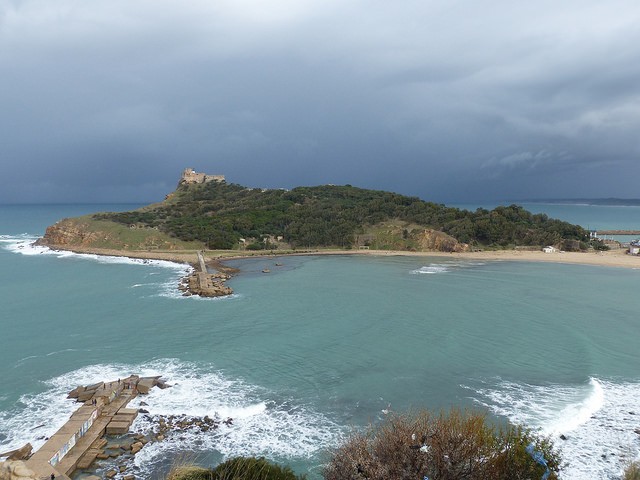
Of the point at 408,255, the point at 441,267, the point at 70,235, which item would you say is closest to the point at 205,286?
the point at 441,267

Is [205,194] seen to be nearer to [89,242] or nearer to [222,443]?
[89,242]

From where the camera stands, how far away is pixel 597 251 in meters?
73.8

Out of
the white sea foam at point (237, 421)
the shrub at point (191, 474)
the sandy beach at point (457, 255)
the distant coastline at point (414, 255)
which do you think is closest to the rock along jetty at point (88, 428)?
the white sea foam at point (237, 421)

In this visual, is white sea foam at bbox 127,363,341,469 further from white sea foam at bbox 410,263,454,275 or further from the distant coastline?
the distant coastline

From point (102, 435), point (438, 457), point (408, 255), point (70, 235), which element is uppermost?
point (70, 235)

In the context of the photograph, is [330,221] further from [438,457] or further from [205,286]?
[438,457]

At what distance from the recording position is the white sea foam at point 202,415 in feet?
49.6

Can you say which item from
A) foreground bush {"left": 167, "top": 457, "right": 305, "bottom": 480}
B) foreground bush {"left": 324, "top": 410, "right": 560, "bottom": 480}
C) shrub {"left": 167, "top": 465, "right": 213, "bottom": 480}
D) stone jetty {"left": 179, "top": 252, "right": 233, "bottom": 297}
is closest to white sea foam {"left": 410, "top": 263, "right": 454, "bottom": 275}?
stone jetty {"left": 179, "top": 252, "right": 233, "bottom": 297}

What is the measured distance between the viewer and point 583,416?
1702 cm

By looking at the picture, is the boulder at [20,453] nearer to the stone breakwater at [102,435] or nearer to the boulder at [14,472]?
the stone breakwater at [102,435]

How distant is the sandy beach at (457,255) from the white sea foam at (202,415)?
141ft

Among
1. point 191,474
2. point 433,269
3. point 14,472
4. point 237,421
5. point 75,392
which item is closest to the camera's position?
point 14,472

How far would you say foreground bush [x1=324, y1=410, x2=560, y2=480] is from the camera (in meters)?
9.46

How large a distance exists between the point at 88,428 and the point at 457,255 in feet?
202
